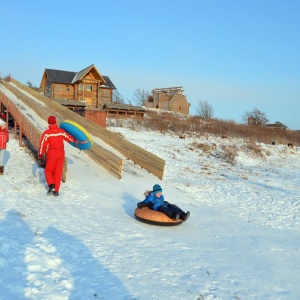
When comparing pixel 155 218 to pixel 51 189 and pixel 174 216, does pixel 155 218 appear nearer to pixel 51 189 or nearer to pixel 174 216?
pixel 174 216

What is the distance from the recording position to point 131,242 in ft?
18.4

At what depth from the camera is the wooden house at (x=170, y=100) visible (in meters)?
67.7

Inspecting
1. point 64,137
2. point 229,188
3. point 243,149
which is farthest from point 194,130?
point 64,137

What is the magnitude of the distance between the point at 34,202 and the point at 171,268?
13.2ft

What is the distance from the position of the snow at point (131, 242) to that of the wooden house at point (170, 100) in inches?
2228

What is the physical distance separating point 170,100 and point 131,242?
63195 mm

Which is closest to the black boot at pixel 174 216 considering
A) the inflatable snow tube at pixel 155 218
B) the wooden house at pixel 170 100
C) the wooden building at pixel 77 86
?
the inflatable snow tube at pixel 155 218

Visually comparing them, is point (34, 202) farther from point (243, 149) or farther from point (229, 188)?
point (243, 149)

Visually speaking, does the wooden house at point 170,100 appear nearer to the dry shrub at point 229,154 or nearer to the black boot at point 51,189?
the dry shrub at point 229,154

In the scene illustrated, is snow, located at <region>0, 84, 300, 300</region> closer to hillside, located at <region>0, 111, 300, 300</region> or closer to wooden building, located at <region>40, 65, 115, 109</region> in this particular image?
hillside, located at <region>0, 111, 300, 300</region>

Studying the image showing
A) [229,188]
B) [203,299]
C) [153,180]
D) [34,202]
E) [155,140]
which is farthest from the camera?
[155,140]

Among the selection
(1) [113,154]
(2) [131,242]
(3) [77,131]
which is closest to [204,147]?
(1) [113,154]

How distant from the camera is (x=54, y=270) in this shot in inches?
167

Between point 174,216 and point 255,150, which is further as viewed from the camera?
point 255,150
